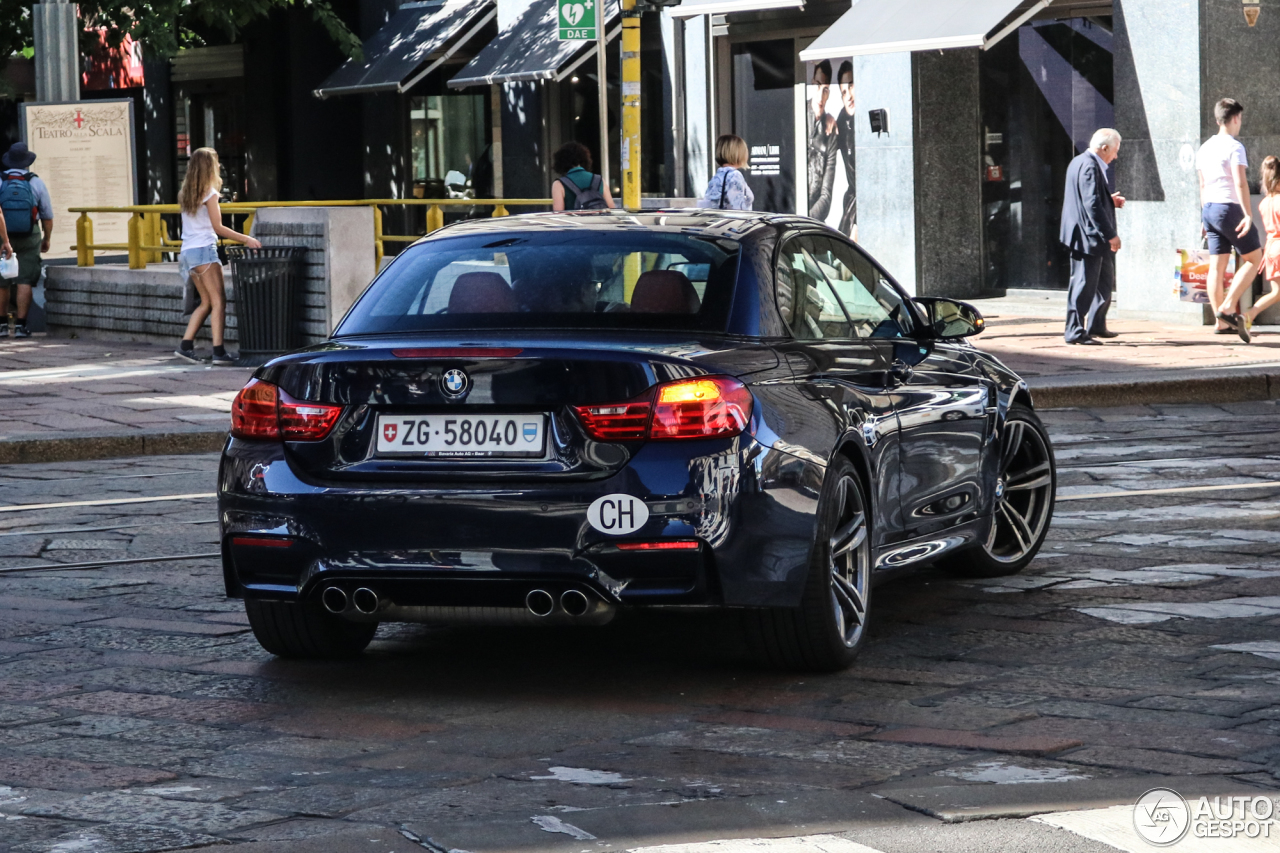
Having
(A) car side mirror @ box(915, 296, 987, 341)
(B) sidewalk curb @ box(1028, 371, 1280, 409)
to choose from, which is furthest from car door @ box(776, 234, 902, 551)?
(B) sidewalk curb @ box(1028, 371, 1280, 409)

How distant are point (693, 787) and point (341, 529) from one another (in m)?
1.32

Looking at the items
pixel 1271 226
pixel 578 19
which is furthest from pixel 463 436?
pixel 1271 226

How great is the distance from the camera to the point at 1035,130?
2102 cm

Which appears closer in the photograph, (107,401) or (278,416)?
(278,416)

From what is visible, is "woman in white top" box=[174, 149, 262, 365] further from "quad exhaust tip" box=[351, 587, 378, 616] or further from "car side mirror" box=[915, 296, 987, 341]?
"quad exhaust tip" box=[351, 587, 378, 616]

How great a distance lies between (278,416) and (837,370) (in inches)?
61.9

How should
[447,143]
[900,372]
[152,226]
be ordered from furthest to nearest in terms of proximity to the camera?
[447,143] < [152,226] < [900,372]

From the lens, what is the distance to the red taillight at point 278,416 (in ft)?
17.7

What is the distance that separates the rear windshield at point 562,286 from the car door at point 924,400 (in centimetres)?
68

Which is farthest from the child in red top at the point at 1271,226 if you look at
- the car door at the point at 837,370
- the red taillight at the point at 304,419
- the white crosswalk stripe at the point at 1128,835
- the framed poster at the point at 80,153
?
the white crosswalk stripe at the point at 1128,835

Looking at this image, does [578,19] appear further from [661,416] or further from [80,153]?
[661,416]

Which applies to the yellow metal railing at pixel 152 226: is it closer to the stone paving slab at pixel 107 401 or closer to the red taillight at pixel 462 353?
the stone paving slab at pixel 107 401

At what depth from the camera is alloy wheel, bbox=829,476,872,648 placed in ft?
18.6

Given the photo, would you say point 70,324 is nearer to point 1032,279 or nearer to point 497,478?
point 1032,279
